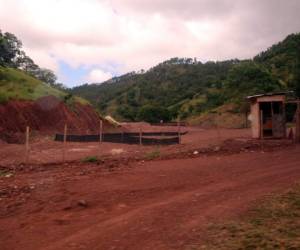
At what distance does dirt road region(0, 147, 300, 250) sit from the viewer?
687 cm

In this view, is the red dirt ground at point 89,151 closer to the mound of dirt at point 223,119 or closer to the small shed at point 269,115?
the small shed at point 269,115

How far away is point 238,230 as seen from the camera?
6621mm

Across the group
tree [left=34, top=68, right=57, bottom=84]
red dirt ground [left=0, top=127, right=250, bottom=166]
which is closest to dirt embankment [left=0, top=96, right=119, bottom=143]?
red dirt ground [left=0, top=127, right=250, bottom=166]

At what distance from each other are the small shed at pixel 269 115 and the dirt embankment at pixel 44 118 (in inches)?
699

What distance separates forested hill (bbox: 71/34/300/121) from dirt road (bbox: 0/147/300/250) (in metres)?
42.9

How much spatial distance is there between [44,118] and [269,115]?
2279 cm

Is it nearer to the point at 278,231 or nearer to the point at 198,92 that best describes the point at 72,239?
the point at 278,231

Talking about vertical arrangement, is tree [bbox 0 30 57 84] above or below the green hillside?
above

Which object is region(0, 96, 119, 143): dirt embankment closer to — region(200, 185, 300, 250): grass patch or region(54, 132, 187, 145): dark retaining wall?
region(54, 132, 187, 145): dark retaining wall

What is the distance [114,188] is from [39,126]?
30.0 m

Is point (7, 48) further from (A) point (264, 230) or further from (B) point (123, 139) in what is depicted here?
(A) point (264, 230)

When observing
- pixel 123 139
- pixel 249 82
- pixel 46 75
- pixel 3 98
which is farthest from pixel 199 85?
pixel 123 139

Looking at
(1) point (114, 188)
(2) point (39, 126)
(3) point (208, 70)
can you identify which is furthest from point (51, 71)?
(1) point (114, 188)

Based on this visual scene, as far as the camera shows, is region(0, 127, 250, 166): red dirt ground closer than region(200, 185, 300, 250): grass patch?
No
